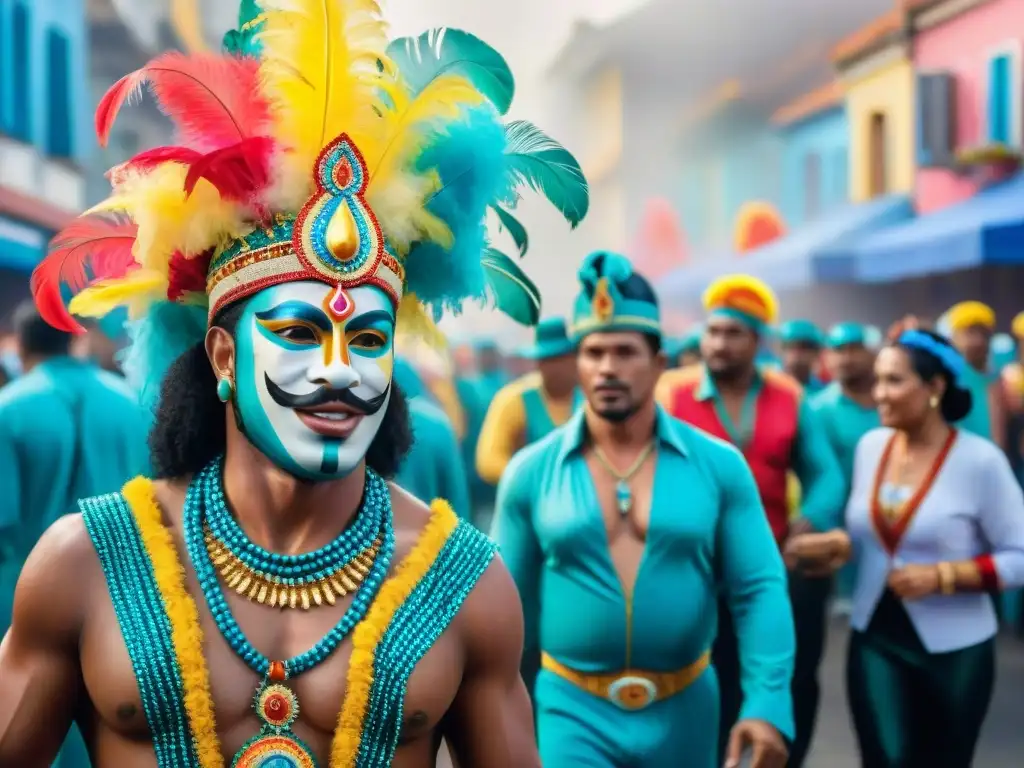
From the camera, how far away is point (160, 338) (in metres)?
3.14

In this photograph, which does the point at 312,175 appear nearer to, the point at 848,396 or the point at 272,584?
the point at 272,584

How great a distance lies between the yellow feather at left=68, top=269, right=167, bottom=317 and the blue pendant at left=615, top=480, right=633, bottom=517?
6.51 ft

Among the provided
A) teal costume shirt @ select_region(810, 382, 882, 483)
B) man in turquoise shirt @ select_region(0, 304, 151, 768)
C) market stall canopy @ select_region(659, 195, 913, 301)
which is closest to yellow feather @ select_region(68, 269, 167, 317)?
man in turquoise shirt @ select_region(0, 304, 151, 768)

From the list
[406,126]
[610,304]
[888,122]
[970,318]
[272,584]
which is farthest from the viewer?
[888,122]

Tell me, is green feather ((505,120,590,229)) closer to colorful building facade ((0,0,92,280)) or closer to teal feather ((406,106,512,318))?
teal feather ((406,106,512,318))

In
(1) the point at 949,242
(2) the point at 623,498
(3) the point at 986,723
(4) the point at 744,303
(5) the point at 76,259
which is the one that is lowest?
(3) the point at 986,723

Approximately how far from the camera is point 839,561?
5.61 metres

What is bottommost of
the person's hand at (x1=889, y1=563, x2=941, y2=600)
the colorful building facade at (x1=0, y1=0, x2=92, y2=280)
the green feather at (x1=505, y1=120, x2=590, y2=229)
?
the person's hand at (x1=889, y1=563, x2=941, y2=600)

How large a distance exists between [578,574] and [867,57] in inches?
788

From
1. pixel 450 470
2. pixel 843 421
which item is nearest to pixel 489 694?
pixel 450 470

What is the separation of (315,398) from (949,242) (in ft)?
45.8

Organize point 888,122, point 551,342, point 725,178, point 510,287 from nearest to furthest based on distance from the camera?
point 510,287, point 551,342, point 888,122, point 725,178

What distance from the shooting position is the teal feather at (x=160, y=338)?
3.11 metres

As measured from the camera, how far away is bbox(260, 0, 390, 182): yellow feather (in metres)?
2.87
